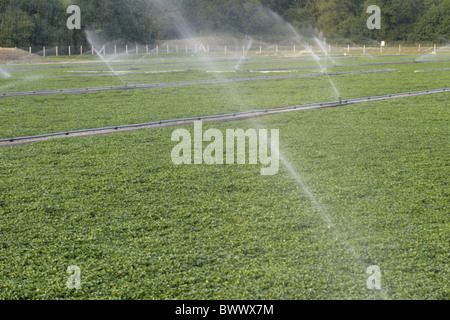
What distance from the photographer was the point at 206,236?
166 inches

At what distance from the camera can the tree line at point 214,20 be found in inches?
1795

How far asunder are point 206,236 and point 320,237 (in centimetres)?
94

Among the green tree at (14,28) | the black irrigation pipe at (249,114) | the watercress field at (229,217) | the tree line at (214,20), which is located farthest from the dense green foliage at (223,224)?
the tree line at (214,20)

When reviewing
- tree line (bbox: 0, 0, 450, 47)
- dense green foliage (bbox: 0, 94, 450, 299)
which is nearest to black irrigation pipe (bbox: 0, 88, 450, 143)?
dense green foliage (bbox: 0, 94, 450, 299)

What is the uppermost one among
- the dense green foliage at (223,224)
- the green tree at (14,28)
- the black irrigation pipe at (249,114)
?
the green tree at (14,28)

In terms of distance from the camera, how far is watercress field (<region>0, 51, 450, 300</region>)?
11.3ft

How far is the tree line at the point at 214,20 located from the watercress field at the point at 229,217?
40442 mm

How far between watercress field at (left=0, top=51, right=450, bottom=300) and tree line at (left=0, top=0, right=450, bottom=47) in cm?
4044

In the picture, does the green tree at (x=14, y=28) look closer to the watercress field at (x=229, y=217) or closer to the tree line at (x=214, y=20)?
the tree line at (x=214, y=20)

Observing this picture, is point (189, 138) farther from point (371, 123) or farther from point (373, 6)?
point (373, 6)

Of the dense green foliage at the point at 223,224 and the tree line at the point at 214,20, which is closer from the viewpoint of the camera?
the dense green foliage at the point at 223,224

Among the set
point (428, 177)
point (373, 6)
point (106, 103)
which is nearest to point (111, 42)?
point (373, 6)

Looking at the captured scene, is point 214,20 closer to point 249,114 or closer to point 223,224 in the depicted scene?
point 249,114

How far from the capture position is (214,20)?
62.5 m
